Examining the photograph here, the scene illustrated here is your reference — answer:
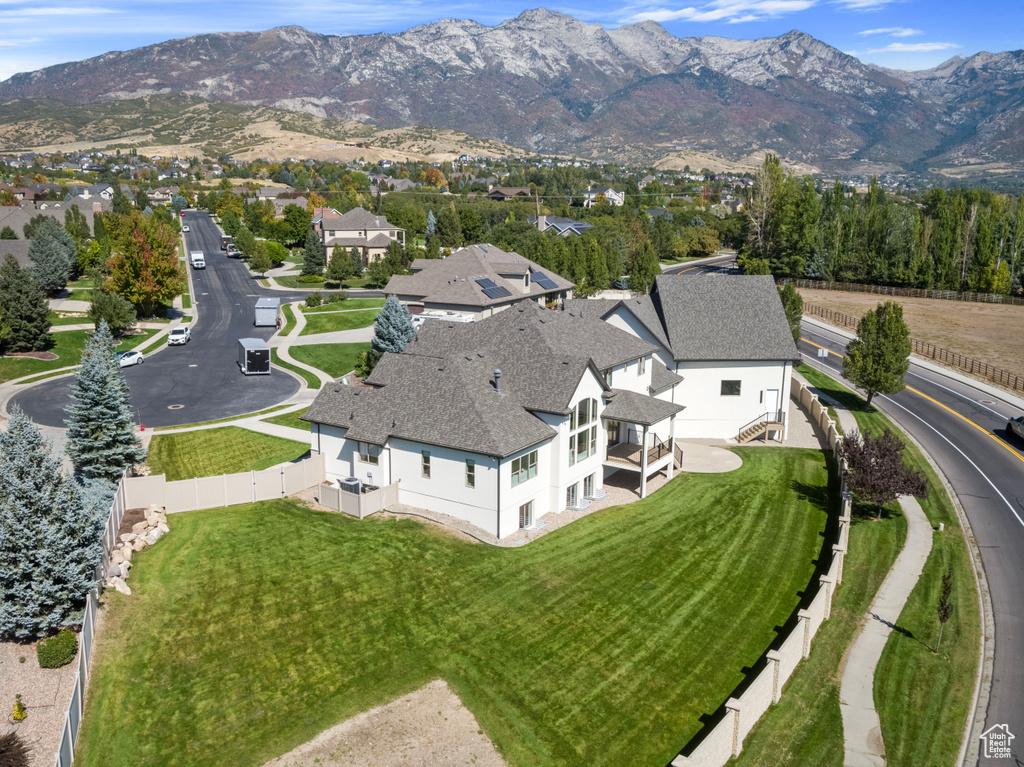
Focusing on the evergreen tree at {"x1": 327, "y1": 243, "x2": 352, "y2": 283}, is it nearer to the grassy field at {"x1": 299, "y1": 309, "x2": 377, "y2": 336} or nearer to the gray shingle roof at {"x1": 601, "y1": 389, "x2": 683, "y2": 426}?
the grassy field at {"x1": 299, "y1": 309, "x2": 377, "y2": 336}

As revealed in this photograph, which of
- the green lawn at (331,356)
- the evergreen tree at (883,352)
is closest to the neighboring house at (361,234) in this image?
the green lawn at (331,356)

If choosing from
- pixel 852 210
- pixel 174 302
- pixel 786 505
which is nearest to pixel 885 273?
pixel 852 210

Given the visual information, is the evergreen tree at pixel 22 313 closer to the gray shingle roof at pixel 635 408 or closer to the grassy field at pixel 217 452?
the grassy field at pixel 217 452

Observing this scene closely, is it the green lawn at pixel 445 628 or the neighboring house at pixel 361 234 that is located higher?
the neighboring house at pixel 361 234

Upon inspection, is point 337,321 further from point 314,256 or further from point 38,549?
point 38,549

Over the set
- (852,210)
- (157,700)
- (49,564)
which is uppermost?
(852,210)

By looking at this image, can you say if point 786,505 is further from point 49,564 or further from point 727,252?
point 727,252

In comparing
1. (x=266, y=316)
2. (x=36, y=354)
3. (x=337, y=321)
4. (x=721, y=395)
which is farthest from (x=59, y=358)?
(x=721, y=395)
